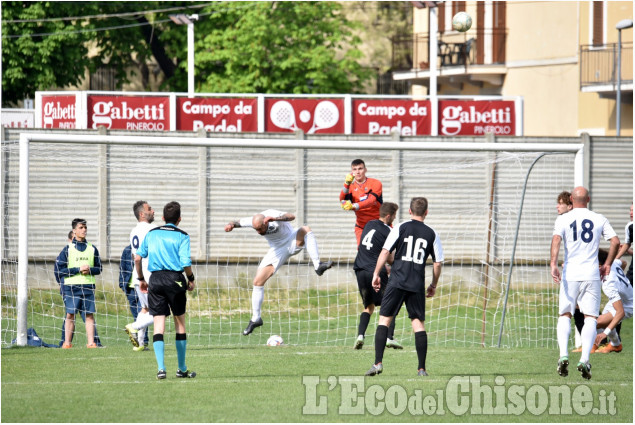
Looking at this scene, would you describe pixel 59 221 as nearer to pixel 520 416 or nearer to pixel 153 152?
pixel 153 152

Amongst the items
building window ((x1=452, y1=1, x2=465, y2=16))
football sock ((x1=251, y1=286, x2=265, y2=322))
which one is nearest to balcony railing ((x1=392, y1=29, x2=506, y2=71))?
building window ((x1=452, y1=1, x2=465, y2=16))

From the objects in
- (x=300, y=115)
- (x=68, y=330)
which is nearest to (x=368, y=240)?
(x=68, y=330)

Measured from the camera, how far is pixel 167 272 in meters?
10.0

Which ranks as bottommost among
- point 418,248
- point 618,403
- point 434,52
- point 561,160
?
point 618,403

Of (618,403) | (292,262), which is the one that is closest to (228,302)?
(292,262)

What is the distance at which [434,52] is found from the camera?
79.4ft

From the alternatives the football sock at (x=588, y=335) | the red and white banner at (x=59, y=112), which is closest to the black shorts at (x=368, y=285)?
the football sock at (x=588, y=335)

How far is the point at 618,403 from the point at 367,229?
153 inches

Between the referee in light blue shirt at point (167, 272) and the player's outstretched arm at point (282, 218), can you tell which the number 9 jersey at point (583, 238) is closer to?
the player's outstretched arm at point (282, 218)

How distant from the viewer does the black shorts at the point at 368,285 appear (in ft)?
39.9

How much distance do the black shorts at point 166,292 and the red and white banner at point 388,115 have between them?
44.5ft

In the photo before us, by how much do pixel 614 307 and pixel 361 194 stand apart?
354 centimetres

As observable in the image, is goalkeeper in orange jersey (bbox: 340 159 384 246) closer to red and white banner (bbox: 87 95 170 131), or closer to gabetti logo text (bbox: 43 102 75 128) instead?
red and white banner (bbox: 87 95 170 131)

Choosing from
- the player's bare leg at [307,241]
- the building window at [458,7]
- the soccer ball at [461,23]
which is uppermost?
the building window at [458,7]
